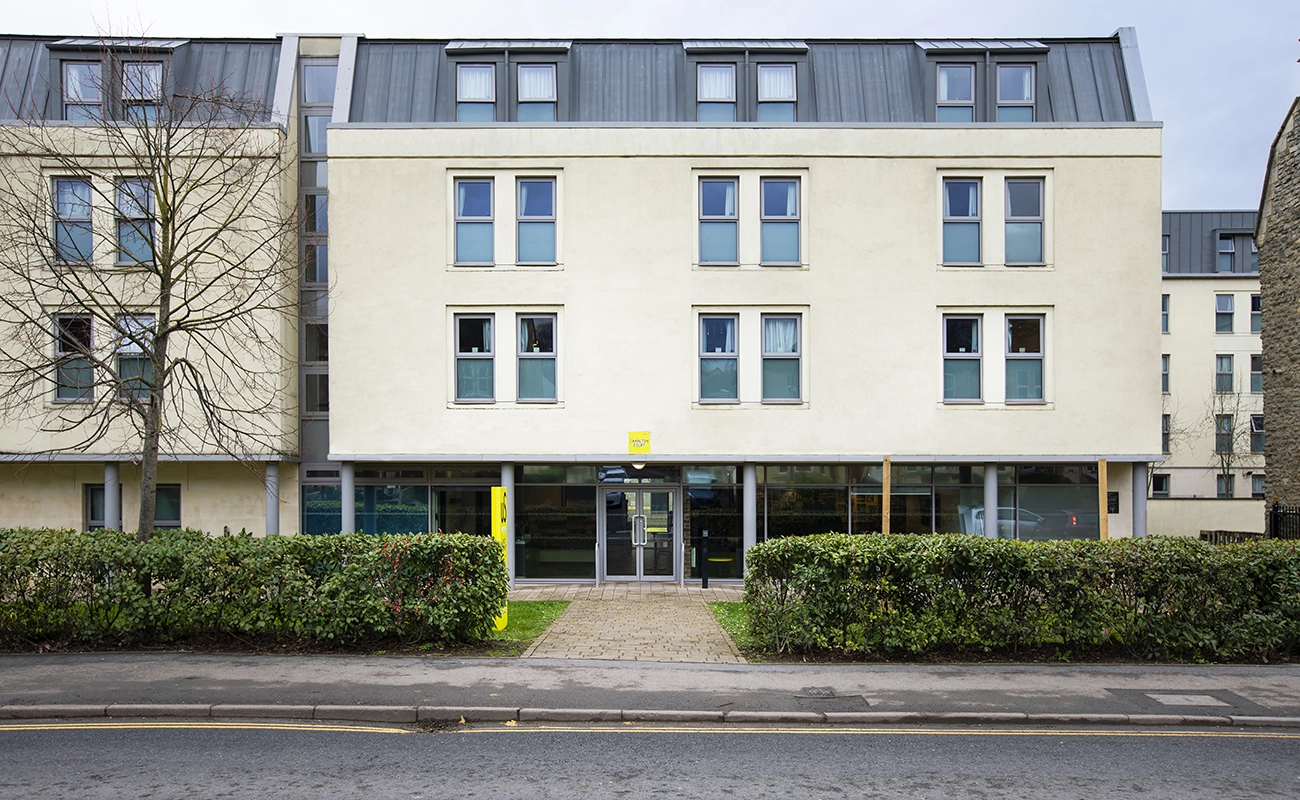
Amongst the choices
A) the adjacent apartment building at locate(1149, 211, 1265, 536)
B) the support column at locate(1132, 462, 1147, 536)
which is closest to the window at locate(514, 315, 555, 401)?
the support column at locate(1132, 462, 1147, 536)

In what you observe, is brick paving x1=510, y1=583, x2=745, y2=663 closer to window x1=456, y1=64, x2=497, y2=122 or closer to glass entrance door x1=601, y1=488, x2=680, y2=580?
glass entrance door x1=601, y1=488, x2=680, y2=580

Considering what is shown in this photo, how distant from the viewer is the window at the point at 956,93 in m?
19.2

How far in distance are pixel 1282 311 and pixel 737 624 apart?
19.4m

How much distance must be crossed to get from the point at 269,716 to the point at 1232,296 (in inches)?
1756

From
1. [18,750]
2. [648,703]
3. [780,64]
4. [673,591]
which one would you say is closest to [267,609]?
[18,750]

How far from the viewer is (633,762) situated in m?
7.01

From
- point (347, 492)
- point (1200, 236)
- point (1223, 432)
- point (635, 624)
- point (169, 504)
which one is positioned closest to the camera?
point (635, 624)

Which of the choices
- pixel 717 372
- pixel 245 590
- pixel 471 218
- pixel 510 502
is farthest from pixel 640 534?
pixel 245 590

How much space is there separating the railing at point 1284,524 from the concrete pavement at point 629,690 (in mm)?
12031

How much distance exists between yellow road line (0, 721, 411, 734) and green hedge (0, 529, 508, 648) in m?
2.48

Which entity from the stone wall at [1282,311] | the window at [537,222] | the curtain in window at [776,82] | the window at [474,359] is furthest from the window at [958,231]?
the stone wall at [1282,311]

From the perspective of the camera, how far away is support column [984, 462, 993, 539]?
18469 millimetres

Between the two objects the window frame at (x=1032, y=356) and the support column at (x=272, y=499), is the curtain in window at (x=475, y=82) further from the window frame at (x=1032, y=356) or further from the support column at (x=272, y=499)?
the window frame at (x=1032, y=356)

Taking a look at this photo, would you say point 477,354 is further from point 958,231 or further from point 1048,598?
point 1048,598
